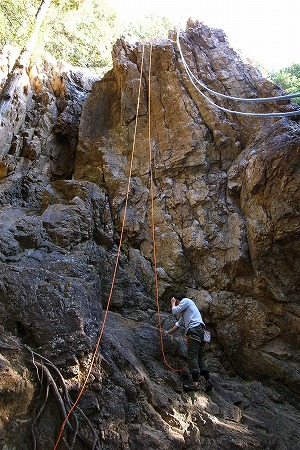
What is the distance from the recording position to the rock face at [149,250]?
5.05 meters

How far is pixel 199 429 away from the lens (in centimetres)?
536

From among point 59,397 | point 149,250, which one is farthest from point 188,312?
point 59,397

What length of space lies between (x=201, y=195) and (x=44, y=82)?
7.42 m

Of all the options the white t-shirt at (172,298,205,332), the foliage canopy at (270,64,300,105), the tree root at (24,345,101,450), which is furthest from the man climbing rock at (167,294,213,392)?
the foliage canopy at (270,64,300,105)

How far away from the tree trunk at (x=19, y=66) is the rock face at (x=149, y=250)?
2.31m

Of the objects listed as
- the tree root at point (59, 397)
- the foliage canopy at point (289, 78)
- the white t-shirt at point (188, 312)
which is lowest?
the tree root at point (59, 397)

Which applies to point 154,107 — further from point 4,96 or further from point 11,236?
point 11,236

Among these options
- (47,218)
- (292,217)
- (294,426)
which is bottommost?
(294,426)

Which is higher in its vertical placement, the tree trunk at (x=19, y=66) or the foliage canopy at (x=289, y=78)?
the foliage canopy at (x=289, y=78)

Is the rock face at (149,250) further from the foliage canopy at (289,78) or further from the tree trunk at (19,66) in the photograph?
the foliage canopy at (289,78)

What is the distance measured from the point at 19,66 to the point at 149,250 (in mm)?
5291

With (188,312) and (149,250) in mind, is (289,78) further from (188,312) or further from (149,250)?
(188,312)

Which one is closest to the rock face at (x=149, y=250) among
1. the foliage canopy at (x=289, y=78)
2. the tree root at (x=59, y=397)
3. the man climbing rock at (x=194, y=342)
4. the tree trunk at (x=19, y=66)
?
the tree root at (x=59, y=397)

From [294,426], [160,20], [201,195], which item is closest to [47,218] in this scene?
[201,195]
